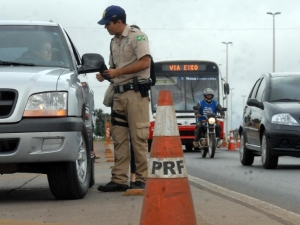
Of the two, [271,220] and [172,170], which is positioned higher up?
[172,170]

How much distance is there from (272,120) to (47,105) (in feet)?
23.5

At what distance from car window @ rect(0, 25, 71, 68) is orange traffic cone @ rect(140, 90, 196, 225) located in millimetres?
3446

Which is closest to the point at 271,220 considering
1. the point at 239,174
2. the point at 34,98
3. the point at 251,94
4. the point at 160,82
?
the point at 34,98

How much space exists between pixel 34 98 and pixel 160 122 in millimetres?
2477

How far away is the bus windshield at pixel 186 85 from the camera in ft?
100.0

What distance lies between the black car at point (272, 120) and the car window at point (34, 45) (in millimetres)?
5894

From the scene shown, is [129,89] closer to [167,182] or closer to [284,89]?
[167,182]

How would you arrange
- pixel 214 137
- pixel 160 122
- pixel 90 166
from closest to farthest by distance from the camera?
pixel 160 122 → pixel 90 166 → pixel 214 137

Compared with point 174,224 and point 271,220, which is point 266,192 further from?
point 174,224

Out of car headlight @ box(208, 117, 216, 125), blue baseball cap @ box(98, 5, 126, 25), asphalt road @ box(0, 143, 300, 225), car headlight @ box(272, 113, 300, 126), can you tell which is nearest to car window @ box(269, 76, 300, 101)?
car headlight @ box(272, 113, 300, 126)

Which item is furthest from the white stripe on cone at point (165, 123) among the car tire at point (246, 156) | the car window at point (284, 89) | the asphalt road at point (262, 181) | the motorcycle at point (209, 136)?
the motorcycle at point (209, 136)

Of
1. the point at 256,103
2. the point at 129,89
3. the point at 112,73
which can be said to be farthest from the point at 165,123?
the point at 256,103

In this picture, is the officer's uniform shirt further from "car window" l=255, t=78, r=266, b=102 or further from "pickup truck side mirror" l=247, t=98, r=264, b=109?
"car window" l=255, t=78, r=266, b=102

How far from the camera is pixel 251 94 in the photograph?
58.5ft
